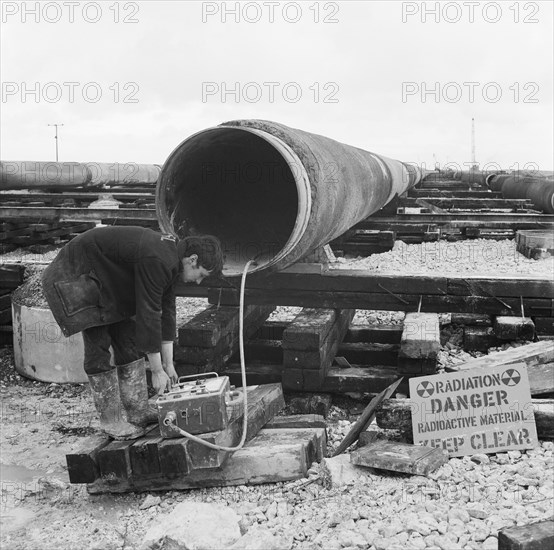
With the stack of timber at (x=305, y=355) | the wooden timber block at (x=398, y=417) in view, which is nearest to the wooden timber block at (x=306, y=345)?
the stack of timber at (x=305, y=355)

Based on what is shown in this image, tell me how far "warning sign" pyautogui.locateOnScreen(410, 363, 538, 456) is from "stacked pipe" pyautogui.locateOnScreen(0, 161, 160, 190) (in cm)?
616

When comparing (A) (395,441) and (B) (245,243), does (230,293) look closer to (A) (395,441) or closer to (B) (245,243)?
(B) (245,243)

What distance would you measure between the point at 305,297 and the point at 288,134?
4.63 ft

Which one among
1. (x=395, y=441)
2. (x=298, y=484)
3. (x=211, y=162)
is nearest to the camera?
(x=298, y=484)

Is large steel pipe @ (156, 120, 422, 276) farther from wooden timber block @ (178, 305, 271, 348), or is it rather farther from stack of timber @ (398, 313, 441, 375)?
stack of timber @ (398, 313, 441, 375)

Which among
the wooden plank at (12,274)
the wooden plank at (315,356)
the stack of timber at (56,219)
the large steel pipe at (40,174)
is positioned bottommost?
the wooden plank at (315,356)

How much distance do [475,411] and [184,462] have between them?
4.64 feet

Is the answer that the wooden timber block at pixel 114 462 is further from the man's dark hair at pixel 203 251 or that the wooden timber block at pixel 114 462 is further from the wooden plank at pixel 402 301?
the wooden plank at pixel 402 301

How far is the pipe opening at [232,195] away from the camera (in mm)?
3867

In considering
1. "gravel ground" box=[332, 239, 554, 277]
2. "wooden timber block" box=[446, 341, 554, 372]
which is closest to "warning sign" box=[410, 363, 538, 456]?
"wooden timber block" box=[446, 341, 554, 372]

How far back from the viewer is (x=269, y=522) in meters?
2.86

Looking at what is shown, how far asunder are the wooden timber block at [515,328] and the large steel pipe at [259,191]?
4.19 ft

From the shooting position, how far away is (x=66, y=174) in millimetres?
9883

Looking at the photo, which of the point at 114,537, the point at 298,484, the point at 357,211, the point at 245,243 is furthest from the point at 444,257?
the point at 114,537
